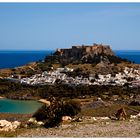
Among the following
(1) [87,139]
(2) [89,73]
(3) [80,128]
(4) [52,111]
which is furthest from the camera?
(2) [89,73]

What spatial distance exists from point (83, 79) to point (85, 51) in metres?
21.0

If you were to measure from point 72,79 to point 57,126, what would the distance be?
65.3 meters

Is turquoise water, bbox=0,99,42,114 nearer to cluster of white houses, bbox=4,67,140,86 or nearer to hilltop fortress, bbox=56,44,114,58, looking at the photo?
cluster of white houses, bbox=4,67,140,86

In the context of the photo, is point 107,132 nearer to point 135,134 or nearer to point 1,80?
point 135,134

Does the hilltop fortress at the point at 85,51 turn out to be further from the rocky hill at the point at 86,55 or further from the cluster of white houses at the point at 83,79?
the cluster of white houses at the point at 83,79

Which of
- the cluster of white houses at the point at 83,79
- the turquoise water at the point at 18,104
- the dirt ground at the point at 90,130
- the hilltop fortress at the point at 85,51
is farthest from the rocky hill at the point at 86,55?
the dirt ground at the point at 90,130

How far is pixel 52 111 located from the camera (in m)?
17.8

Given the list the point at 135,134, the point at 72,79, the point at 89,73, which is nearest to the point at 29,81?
the point at 72,79

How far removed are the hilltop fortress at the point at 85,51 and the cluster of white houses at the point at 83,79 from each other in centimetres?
1254

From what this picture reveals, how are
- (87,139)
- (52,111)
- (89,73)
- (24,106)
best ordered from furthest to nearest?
(89,73) → (24,106) → (52,111) → (87,139)

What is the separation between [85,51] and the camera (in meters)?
101

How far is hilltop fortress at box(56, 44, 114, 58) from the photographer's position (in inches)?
3974

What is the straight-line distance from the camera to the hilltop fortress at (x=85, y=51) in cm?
10094

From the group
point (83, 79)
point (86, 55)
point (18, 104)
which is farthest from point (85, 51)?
point (18, 104)
